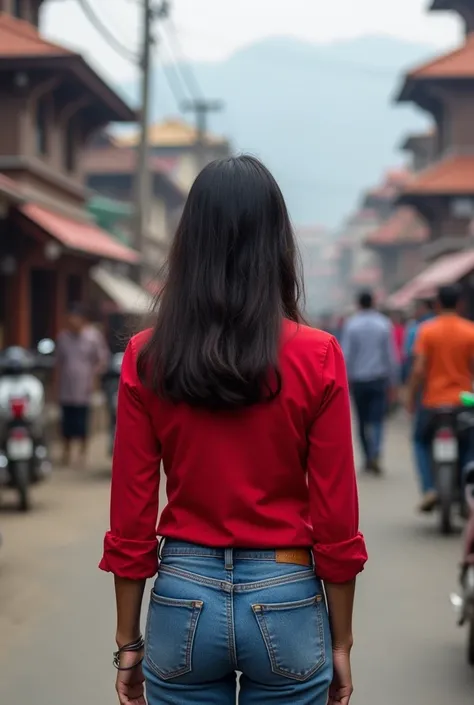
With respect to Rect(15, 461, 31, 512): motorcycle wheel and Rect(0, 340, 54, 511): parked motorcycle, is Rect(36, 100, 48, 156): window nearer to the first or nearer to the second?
Rect(0, 340, 54, 511): parked motorcycle

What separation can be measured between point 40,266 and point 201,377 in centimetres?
1751

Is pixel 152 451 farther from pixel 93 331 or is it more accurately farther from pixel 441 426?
pixel 93 331

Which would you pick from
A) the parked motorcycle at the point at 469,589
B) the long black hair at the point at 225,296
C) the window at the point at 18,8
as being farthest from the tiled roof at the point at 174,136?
the long black hair at the point at 225,296

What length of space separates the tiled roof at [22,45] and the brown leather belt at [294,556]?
17.0 meters

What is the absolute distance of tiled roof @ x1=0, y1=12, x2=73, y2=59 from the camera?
18.8 m

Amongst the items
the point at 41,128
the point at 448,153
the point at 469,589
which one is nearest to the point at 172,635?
the point at 469,589

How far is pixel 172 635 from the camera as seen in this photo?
99.7 inches

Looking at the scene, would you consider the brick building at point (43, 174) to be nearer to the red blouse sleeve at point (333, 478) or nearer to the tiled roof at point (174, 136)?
the red blouse sleeve at point (333, 478)

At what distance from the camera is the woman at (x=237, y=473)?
2.51 meters

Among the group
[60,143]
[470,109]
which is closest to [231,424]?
→ [60,143]

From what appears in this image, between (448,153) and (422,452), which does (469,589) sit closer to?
(422,452)

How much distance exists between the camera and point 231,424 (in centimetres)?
254

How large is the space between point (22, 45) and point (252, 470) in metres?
17.6

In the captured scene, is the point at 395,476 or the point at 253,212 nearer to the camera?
the point at 253,212
